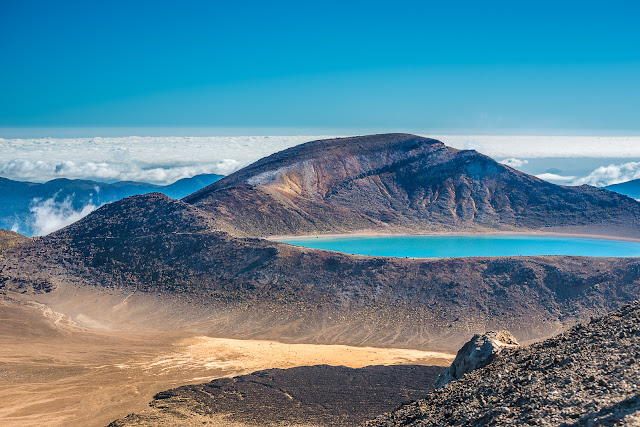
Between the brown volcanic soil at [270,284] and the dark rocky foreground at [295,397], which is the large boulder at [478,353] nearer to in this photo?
the dark rocky foreground at [295,397]

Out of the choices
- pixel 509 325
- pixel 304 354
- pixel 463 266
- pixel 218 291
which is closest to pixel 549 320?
pixel 509 325

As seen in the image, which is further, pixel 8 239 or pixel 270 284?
pixel 8 239

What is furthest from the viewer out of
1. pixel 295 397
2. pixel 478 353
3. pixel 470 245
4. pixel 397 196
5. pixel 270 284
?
pixel 397 196

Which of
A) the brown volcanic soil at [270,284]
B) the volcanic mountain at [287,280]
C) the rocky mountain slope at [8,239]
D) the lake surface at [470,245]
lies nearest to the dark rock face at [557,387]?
the brown volcanic soil at [270,284]

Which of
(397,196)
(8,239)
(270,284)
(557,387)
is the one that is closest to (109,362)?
(270,284)

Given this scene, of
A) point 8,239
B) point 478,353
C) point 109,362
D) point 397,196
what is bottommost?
point 109,362

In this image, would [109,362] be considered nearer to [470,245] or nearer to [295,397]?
[295,397]

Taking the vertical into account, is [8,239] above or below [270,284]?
above

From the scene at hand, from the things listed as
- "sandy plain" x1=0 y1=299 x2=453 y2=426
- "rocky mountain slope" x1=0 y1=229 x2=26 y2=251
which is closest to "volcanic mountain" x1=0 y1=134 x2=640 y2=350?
"rocky mountain slope" x1=0 y1=229 x2=26 y2=251
